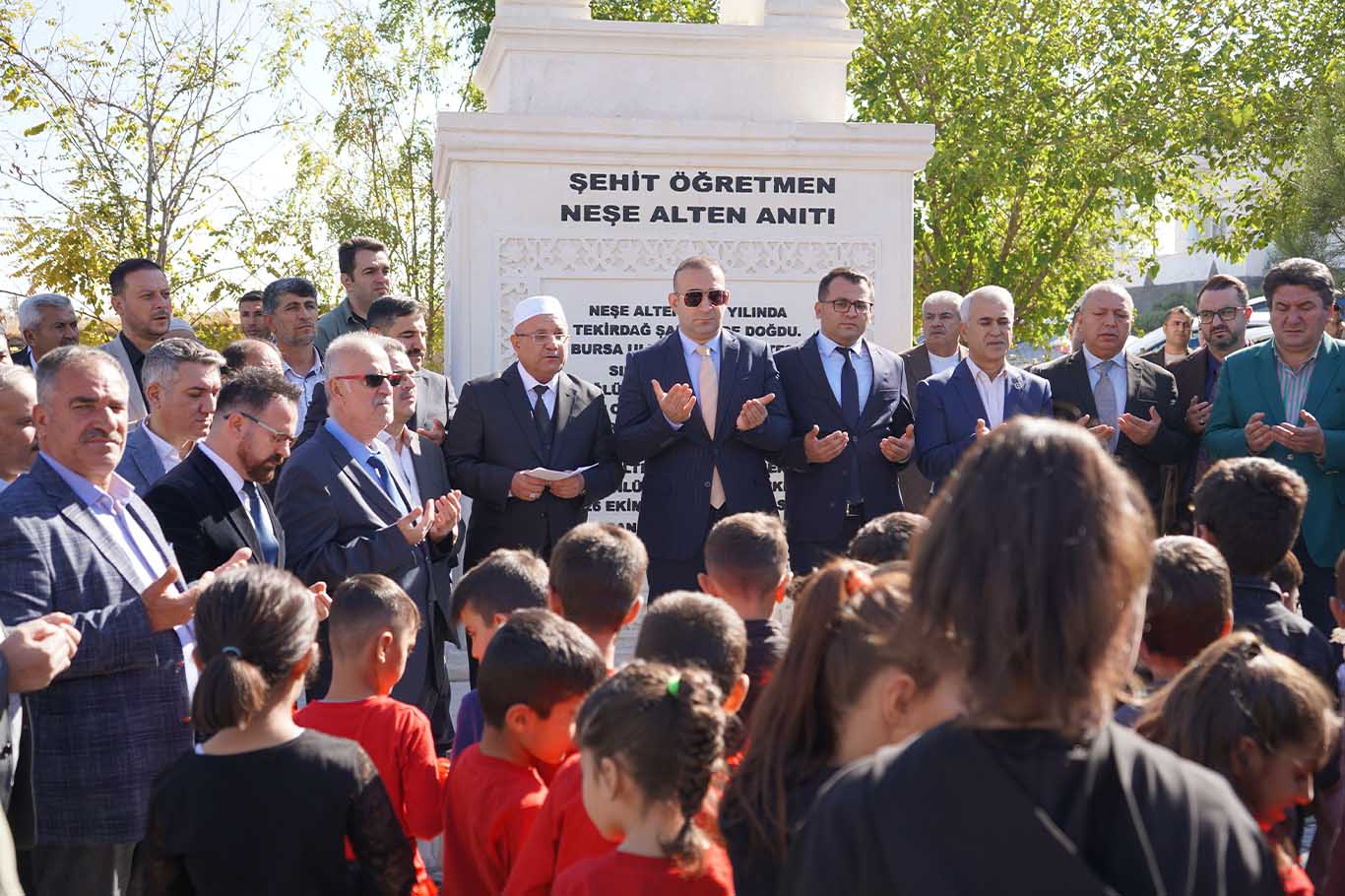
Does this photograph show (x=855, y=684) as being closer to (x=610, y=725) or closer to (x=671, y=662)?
(x=610, y=725)

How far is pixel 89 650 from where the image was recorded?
3652mm

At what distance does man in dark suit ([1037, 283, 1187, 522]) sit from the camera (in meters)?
6.98

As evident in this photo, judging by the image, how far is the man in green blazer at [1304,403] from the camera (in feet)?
20.9

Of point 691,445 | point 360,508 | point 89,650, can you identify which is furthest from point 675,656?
point 691,445

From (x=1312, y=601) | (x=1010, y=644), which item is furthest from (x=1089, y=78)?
(x=1010, y=644)

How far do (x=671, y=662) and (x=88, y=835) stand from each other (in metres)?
1.69

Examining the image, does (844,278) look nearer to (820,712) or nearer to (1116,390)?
(1116,390)

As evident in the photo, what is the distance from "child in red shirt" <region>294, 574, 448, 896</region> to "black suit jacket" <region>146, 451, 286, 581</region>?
31.4 inches

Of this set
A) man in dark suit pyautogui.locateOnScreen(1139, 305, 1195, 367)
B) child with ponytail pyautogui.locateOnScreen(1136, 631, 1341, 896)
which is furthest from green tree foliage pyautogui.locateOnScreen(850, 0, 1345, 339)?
child with ponytail pyautogui.locateOnScreen(1136, 631, 1341, 896)

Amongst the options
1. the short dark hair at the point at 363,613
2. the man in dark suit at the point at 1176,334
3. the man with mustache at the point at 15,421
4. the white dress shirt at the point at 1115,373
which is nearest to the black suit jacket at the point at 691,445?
the white dress shirt at the point at 1115,373

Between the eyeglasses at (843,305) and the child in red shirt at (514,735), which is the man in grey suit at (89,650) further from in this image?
the eyeglasses at (843,305)

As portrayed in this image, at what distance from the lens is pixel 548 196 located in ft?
26.5

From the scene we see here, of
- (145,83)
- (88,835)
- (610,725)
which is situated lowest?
(88,835)

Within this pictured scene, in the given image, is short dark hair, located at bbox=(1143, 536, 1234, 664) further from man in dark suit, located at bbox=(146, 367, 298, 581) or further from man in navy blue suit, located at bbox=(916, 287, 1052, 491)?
man in navy blue suit, located at bbox=(916, 287, 1052, 491)
